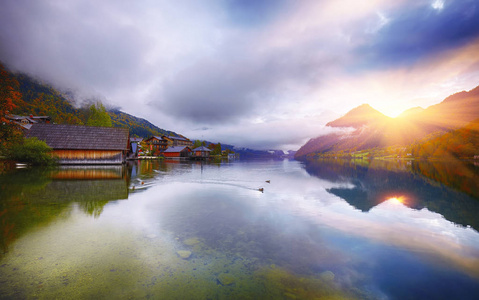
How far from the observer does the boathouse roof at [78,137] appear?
39656 mm

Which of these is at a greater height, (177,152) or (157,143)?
(157,143)

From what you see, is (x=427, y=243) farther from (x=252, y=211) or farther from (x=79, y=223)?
(x=79, y=223)

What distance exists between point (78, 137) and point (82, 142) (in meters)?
1.55

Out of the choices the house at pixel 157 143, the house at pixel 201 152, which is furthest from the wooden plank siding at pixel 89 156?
the house at pixel 157 143

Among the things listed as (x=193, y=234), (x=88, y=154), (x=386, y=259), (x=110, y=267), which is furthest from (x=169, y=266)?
(x=88, y=154)

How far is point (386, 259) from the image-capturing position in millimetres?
6895

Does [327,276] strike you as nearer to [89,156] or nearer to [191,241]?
[191,241]

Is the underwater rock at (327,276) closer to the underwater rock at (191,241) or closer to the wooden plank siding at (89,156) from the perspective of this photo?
the underwater rock at (191,241)

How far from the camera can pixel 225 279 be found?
17.6ft

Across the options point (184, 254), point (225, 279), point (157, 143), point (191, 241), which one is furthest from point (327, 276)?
point (157, 143)

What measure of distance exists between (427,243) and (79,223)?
15258mm

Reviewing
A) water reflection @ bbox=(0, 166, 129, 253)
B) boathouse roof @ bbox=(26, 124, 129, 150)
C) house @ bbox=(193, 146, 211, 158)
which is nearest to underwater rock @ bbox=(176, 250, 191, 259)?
water reflection @ bbox=(0, 166, 129, 253)

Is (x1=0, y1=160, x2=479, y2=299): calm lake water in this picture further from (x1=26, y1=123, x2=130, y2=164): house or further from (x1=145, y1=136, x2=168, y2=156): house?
(x1=145, y1=136, x2=168, y2=156): house

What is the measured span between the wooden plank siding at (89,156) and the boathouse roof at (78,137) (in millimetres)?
1202
